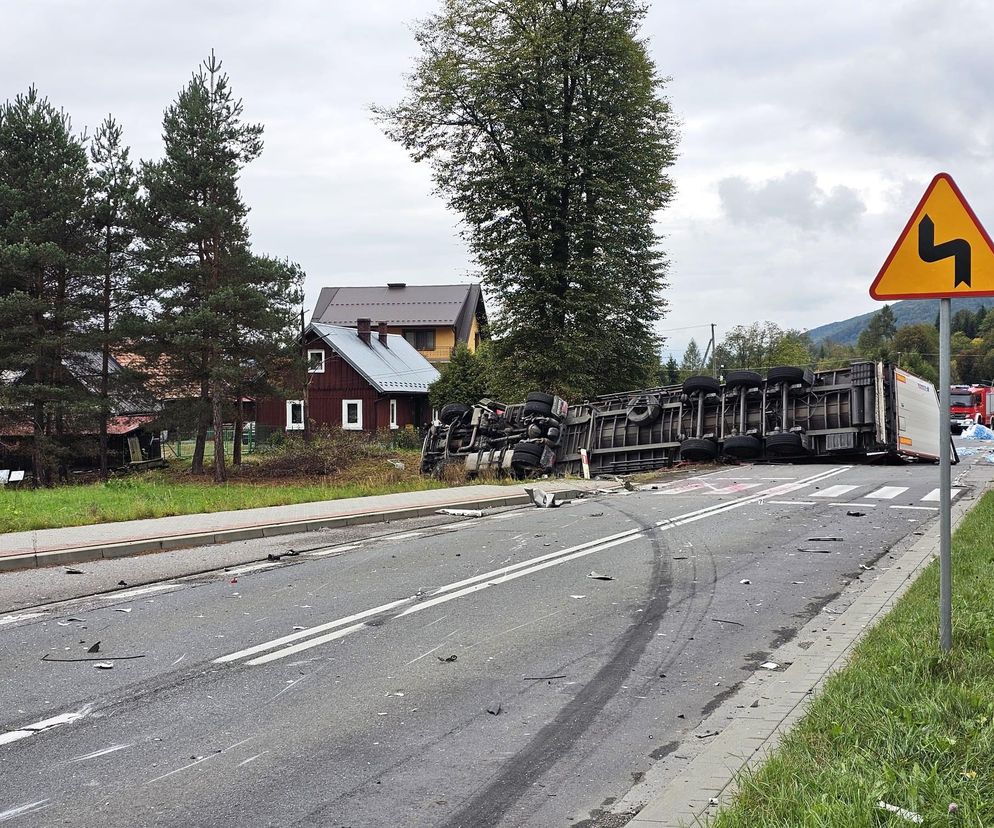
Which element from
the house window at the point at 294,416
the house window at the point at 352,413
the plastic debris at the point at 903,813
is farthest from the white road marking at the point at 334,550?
the house window at the point at 294,416

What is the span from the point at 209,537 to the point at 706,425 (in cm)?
1661

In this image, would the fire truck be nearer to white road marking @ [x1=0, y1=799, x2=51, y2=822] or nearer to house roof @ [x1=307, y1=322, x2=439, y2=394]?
house roof @ [x1=307, y1=322, x2=439, y2=394]

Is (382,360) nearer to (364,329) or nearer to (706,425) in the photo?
(364,329)

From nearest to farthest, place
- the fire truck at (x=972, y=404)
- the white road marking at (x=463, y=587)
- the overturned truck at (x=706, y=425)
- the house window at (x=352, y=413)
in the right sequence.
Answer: the white road marking at (x=463, y=587) → the overturned truck at (x=706, y=425) → the house window at (x=352, y=413) → the fire truck at (x=972, y=404)

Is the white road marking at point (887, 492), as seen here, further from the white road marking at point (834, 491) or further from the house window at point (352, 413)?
the house window at point (352, 413)

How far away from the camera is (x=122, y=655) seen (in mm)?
7008

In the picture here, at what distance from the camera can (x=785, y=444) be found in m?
25.1

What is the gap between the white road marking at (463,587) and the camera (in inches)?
282

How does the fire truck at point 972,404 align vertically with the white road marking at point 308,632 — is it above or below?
above

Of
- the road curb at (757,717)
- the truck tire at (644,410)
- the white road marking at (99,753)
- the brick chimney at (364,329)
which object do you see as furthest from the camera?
the brick chimney at (364,329)

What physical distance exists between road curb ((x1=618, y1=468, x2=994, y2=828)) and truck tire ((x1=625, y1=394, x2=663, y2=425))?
1830cm

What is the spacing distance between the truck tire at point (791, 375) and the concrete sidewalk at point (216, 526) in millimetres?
9046

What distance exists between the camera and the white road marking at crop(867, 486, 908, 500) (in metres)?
18.1

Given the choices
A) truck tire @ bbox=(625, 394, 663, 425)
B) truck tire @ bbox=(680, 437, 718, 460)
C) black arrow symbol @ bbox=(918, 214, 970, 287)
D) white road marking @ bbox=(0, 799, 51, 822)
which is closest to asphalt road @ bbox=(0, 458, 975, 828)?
white road marking @ bbox=(0, 799, 51, 822)
